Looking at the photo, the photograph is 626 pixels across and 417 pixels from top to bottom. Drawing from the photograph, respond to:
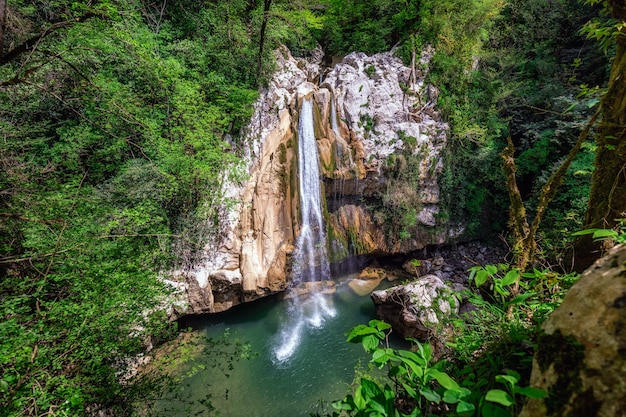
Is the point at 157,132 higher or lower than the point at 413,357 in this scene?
higher

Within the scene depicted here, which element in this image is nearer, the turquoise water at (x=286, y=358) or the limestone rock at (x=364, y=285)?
the turquoise water at (x=286, y=358)

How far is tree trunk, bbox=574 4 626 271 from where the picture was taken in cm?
186

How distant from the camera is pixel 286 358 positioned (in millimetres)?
7219

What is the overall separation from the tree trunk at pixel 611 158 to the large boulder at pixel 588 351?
1.29m

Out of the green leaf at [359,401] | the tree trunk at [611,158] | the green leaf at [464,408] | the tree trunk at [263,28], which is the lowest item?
the green leaf at [359,401]

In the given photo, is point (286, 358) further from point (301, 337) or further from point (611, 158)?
point (611, 158)

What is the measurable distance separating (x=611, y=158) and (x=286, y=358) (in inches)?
306

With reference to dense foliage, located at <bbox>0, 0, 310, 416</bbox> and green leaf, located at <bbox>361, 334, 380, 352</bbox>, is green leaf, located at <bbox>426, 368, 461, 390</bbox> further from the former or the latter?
dense foliage, located at <bbox>0, 0, 310, 416</bbox>

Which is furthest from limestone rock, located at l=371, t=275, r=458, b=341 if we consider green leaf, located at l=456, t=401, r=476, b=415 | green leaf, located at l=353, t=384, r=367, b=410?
green leaf, located at l=456, t=401, r=476, b=415

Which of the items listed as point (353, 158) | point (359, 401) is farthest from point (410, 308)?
point (359, 401)

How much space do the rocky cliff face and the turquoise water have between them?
1197 millimetres

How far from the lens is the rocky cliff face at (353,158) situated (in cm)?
931

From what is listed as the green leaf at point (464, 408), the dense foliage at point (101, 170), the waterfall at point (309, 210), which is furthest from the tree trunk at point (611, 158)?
the waterfall at point (309, 210)

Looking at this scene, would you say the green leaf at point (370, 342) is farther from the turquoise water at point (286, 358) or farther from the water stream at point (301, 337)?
the turquoise water at point (286, 358)
